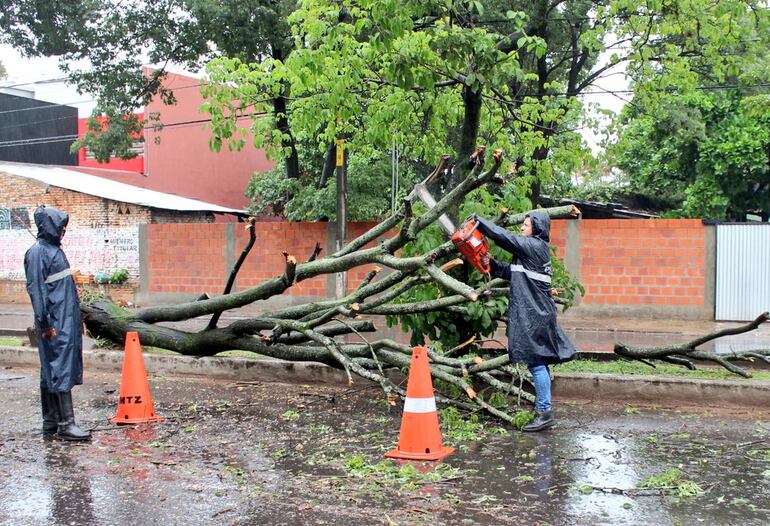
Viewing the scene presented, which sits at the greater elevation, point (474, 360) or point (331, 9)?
point (331, 9)

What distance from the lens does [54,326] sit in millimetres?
6211

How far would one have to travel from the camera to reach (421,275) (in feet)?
23.2

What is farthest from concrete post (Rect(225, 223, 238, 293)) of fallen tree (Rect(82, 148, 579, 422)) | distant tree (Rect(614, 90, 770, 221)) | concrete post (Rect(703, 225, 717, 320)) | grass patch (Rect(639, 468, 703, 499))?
grass patch (Rect(639, 468, 703, 499))

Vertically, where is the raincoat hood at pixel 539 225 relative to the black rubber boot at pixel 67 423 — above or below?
above

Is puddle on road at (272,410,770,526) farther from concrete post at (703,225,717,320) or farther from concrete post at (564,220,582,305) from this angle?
concrete post at (703,225,717,320)

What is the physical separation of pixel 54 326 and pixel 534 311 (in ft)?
12.4

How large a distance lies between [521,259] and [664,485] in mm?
2095

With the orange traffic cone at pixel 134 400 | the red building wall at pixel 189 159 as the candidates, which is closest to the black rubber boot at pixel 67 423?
the orange traffic cone at pixel 134 400

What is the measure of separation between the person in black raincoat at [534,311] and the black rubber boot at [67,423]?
3.41 meters

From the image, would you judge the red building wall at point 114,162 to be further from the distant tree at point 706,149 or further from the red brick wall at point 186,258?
the distant tree at point 706,149

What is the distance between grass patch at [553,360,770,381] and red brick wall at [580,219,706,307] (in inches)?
277

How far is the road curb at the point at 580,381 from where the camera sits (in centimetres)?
709

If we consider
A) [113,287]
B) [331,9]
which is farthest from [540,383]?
[113,287]

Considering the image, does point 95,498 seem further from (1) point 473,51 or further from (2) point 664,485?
(1) point 473,51
